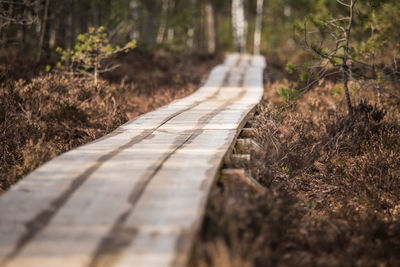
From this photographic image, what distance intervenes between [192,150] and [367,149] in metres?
3.23

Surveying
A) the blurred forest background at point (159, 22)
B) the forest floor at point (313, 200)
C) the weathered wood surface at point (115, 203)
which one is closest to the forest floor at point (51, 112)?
the weathered wood surface at point (115, 203)

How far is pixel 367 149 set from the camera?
19.1 feet

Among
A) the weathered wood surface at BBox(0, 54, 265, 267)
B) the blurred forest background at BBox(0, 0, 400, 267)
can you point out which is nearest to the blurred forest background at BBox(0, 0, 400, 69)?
the blurred forest background at BBox(0, 0, 400, 267)

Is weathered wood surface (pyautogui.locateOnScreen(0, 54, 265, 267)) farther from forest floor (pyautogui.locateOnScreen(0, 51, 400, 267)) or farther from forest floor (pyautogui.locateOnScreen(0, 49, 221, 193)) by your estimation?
forest floor (pyautogui.locateOnScreen(0, 49, 221, 193))

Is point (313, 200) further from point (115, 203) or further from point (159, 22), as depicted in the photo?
point (159, 22)

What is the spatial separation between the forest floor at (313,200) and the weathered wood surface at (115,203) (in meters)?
0.24

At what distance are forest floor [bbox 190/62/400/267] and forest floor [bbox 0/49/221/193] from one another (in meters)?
2.33

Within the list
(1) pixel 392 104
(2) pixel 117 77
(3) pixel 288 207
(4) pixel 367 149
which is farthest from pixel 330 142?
(2) pixel 117 77

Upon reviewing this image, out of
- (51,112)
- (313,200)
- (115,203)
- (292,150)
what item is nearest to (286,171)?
(292,150)

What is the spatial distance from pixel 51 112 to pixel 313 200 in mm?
4672

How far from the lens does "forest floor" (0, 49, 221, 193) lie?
4.67 m

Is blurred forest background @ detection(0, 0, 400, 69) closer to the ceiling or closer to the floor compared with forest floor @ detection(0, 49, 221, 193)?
closer to the ceiling

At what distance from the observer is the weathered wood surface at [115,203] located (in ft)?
7.41

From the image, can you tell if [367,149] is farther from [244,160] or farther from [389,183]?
[244,160]
